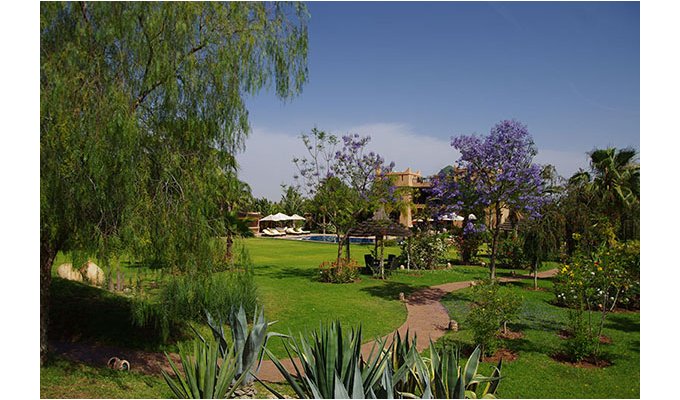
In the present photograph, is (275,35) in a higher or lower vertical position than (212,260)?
higher

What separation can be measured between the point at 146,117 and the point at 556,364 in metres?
6.41

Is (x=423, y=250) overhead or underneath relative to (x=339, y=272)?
overhead

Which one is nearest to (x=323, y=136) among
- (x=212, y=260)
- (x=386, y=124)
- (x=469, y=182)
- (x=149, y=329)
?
(x=386, y=124)

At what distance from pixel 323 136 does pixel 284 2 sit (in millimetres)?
9131

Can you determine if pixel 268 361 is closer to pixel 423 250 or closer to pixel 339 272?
pixel 339 272

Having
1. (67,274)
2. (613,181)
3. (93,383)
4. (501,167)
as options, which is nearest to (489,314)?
(501,167)

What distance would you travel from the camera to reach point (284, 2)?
5598 mm

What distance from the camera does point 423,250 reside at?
52.2 feet

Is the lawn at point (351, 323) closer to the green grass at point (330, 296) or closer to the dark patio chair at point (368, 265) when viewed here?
the green grass at point (330, 296)

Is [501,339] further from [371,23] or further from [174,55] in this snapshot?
[174,55]

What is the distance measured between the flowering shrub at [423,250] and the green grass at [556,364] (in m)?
6.28

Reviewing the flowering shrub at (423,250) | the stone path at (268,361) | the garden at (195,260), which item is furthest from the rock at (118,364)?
the flowering shrub at (423,250)

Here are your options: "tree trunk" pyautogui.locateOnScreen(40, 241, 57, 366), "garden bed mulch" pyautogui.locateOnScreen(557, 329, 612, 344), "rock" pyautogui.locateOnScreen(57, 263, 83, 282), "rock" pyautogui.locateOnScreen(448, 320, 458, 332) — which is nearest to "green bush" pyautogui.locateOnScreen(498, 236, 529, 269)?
"garden bed mulch" pyautogui.locateOnScreen(557, 329, 612, 344)

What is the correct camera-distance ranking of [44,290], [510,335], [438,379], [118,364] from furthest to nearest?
[510,335] → [118,364] → [44,290] → [438,379]
